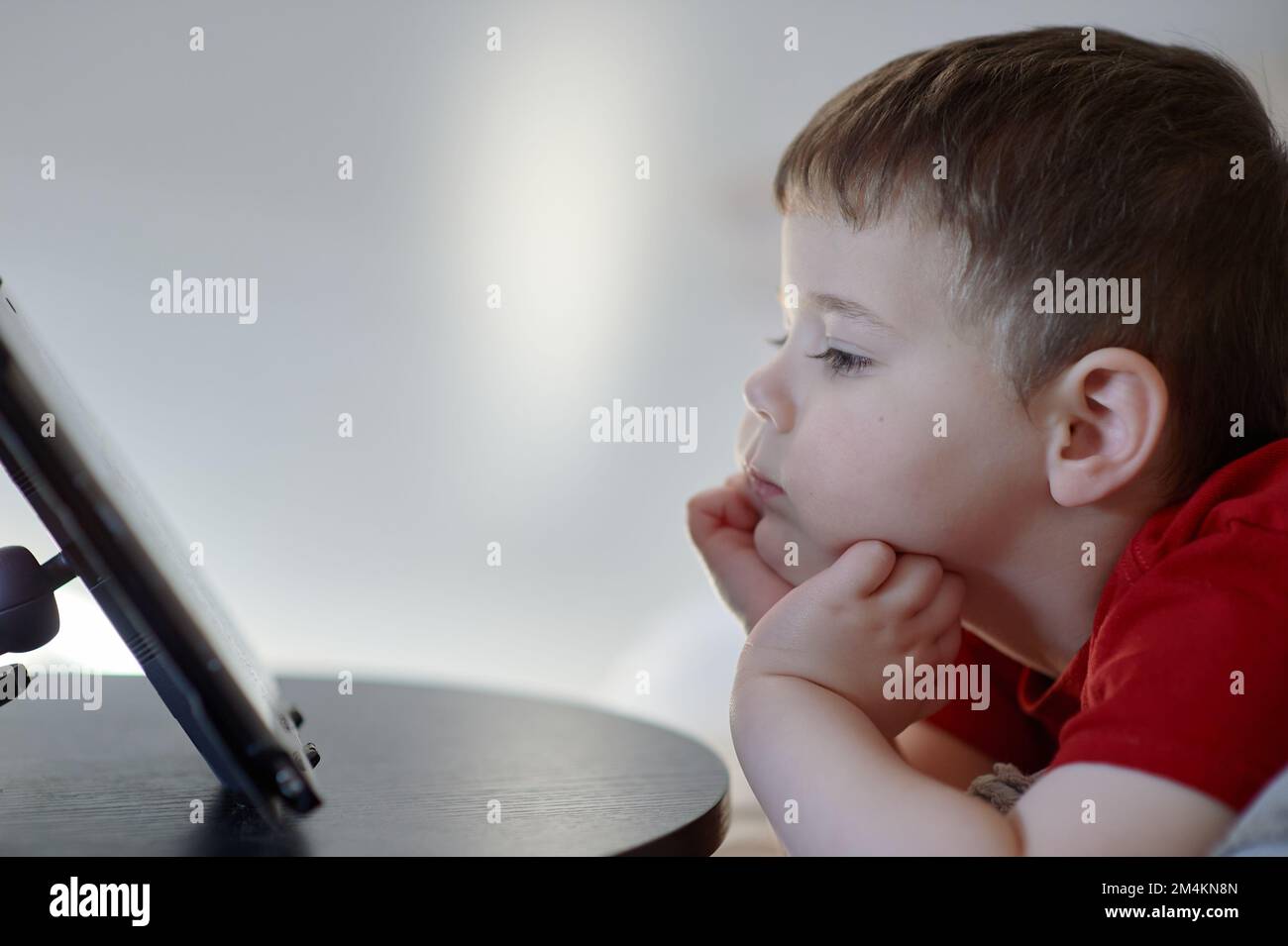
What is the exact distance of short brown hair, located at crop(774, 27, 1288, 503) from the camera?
2.64 ft

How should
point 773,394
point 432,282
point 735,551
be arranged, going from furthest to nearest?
point 432,282
point 735,551
point 773,394

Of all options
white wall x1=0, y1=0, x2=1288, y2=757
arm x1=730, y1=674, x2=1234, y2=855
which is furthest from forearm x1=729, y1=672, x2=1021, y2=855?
white wall x1=0, y1=0, x2=1288, y2=757

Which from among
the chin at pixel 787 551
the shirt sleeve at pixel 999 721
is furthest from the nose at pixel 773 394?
the shirt sleeve at pixel 999 721

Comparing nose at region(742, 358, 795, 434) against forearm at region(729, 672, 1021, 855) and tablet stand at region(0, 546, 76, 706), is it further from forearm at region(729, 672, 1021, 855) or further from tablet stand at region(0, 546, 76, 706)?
tablet stand at region(0, 546, 76, 706)

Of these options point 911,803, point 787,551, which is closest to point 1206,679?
point 911,803

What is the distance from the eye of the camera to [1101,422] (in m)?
0.81

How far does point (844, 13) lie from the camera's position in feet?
6.43

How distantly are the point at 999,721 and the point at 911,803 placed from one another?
0.52m

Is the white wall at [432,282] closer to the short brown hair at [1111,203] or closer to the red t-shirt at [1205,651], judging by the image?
the short brown hair at [1111,203]

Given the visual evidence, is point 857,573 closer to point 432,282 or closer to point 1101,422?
point 1101,422

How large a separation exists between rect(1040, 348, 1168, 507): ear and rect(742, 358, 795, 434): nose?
0.62 feet

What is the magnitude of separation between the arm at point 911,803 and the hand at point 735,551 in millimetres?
235
